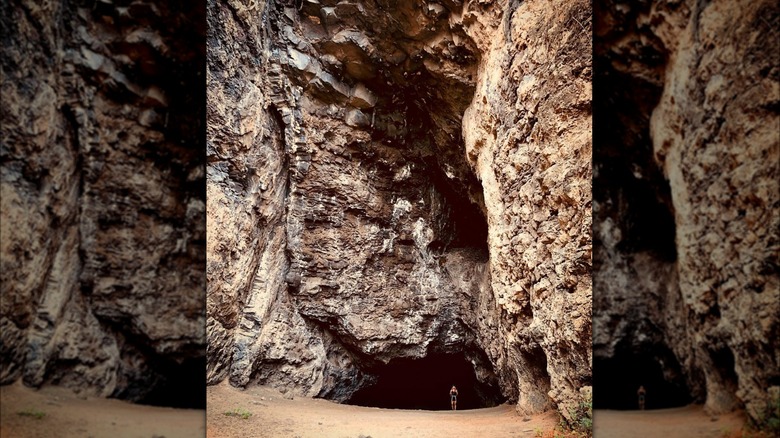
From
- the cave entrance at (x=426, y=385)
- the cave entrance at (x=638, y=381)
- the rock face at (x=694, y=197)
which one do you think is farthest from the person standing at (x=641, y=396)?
the cave entrance at (x=426, y=385)

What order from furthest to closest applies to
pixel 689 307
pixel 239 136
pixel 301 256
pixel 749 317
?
pixel 301 256 → pixel 239 136 → pixel 689 307 → pixel 749 317

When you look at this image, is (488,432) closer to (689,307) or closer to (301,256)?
(689,307)

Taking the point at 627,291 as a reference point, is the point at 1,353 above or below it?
below

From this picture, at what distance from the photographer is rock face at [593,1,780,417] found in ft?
7.14

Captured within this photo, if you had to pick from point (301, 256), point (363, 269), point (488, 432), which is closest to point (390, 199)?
point (363, 269)

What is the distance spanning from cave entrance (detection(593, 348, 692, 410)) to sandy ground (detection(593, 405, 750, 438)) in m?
0.04

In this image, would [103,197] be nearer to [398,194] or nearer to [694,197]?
[694,197]

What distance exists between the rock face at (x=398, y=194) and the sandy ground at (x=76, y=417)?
435 centimetres

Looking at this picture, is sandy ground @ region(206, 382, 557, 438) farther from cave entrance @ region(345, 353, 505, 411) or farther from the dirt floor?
cave entrance @ region(345, 353, 505, 411)

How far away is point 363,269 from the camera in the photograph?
1070 cm

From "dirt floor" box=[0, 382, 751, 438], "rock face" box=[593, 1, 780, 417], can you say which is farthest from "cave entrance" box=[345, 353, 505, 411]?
"rock face" box=[593, 1, 780, 417]

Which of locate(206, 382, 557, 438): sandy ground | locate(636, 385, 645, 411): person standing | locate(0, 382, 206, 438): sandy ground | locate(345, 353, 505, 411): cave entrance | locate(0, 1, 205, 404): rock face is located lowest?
locate(345, 353, 505, 411): cave entrance

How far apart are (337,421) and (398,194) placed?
5.66 meters

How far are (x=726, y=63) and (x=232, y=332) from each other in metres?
8.36
